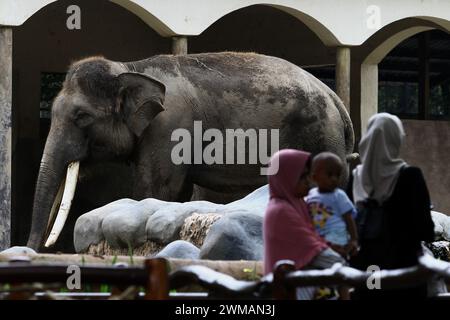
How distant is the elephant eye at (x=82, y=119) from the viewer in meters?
15.6

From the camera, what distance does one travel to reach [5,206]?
53.9 feet

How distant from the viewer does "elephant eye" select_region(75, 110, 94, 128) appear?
15570 millimetres

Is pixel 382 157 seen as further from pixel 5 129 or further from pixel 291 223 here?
pixel 5 129

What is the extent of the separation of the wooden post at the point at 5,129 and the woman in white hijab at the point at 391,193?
30.5 ft

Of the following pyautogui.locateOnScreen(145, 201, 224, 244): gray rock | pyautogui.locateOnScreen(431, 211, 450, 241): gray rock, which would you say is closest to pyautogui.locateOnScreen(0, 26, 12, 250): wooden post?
pyautogui.locateOnScreen(145, 201, 224, 244): gray rock

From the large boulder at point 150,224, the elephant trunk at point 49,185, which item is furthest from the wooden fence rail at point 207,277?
the elephant trunk at point 49,185

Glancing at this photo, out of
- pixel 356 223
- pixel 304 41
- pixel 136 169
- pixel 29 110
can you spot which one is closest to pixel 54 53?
pixel 29 110

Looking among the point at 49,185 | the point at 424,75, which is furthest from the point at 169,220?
the point at 424,75

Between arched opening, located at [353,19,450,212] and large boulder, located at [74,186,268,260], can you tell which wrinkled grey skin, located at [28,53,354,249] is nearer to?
large boulder, located at [74,186,268,260]

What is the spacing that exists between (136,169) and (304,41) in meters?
6.45

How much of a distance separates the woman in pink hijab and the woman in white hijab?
0.72ft

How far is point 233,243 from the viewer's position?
10562mm

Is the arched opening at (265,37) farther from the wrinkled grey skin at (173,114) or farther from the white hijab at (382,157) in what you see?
the white hijab at (382,157)

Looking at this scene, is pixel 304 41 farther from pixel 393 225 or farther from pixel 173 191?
pixel 393 225
